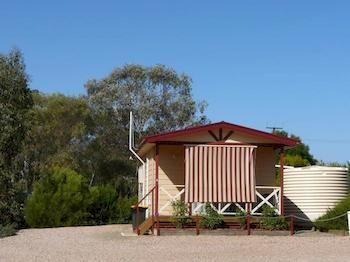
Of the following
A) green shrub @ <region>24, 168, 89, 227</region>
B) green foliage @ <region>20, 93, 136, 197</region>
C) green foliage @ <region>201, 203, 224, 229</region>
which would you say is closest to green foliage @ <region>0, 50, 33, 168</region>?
green shrub @ <region>24, 168, 89, 227</region>

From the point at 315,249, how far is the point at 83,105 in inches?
1250

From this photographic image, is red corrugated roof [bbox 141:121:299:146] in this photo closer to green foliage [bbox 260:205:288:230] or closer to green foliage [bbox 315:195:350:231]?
green foliage [bbox 260:205:288:230]

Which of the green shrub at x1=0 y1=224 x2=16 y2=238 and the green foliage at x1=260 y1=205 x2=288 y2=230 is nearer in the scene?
the green foliage at x1=260 y1=205 x2=288 y2=230

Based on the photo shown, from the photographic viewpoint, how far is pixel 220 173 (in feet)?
66.1

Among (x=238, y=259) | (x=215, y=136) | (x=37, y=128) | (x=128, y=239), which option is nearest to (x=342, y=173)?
(x=215, y=136)

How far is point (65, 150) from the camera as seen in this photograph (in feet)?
146

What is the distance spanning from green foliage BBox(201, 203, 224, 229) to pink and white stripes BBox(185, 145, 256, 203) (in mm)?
326

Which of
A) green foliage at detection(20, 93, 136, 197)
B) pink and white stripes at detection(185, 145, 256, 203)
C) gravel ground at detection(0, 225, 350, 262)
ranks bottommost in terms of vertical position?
gravel ground at detection(0, 225, 350, 262)

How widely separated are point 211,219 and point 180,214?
0.94 m

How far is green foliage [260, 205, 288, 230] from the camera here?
65.7ft

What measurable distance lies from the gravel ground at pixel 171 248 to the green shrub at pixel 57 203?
4888 mm

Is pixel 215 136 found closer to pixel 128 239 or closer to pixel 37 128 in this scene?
pixel 128 239

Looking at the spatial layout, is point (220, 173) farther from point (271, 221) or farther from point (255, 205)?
point (271, 221)

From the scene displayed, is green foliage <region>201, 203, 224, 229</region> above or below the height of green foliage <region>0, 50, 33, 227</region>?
below
